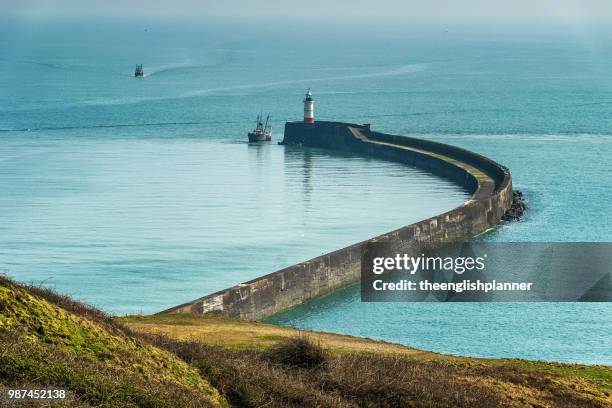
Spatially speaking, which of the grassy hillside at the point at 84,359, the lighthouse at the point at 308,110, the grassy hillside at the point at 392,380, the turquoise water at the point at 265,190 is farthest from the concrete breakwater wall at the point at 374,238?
the grassy hillside at the point at 84,359

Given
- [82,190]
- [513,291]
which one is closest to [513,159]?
[82,190]

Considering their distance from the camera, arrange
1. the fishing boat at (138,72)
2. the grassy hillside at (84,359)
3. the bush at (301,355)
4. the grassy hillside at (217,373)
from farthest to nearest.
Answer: the fishing boat at (138,72) → the bush at (301,355) → the grassy hillside at (217,373) → the grassy hillside at (84,359)

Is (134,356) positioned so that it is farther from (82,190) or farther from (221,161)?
(221,161)

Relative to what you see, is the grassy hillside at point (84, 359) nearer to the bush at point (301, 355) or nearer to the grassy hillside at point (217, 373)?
the grassy hillside at point (217, 373)

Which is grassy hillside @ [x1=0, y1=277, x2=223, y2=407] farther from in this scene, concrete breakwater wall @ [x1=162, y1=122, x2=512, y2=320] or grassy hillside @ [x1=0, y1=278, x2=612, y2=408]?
concrete breakwater wall @ [x1=162, y1=122, x2=512, y2=320]

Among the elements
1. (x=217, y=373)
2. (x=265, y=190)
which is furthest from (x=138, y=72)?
(x=217, y=373)

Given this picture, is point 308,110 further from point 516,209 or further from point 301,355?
point 301,355
